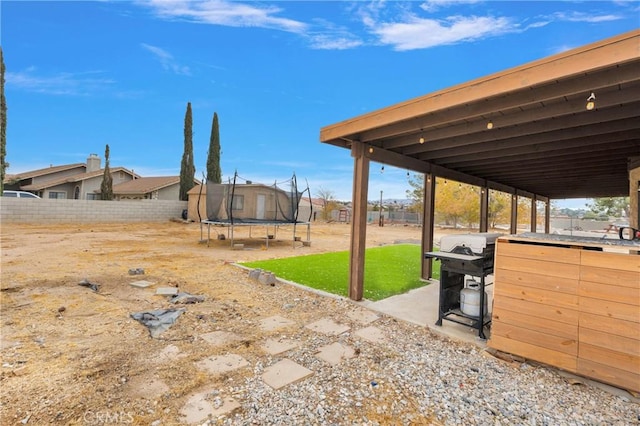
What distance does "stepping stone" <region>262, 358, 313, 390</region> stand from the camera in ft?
6.47

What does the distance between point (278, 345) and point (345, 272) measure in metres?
3.24

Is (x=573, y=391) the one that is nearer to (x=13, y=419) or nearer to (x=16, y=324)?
(x=13, y=419)

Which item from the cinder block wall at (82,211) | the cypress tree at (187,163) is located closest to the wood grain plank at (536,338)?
the cinder block wall at (82,211)

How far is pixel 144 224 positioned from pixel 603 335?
16750 mm

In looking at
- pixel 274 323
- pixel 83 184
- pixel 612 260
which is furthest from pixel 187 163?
pixel 612 260

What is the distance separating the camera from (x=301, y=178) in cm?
998

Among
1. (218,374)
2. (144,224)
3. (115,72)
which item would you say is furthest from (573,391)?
(115,72)

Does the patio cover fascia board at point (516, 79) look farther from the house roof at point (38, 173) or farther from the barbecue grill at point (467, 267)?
the house roof at point (38, 173)

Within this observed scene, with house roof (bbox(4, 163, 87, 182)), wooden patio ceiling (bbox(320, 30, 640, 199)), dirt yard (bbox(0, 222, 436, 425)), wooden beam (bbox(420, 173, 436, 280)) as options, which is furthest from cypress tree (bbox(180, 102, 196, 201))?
wooden patio ceiling (bbox(320, 30, 640, 199))

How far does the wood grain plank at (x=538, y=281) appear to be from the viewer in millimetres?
2159

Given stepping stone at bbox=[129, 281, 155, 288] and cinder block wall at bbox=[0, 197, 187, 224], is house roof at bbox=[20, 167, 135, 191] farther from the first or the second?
stepping stone at bbox=[129, 281, 155, 288]

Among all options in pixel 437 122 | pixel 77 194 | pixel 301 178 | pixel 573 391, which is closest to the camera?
pixel 573 391

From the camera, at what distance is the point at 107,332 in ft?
8.95

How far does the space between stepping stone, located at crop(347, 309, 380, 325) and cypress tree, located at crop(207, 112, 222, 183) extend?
18198 mm
